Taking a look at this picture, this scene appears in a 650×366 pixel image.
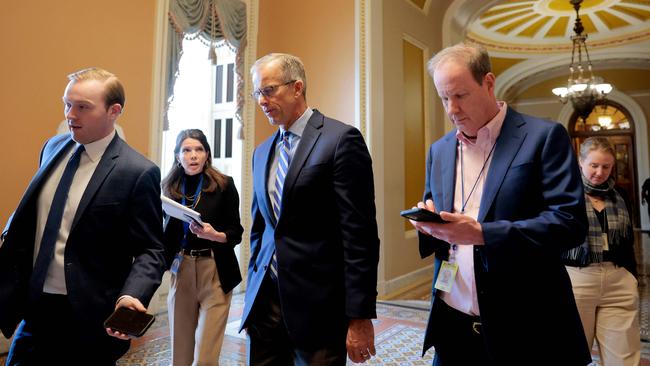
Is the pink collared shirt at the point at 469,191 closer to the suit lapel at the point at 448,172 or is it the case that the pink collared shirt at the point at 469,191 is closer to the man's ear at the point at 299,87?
the suit lapel at the point at 448,172

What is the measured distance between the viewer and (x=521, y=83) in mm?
12539

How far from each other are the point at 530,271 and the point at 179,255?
176 cm

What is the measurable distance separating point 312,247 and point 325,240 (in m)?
0.05

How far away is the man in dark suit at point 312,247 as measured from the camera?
1417mm

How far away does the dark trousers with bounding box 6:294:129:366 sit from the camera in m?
1.32

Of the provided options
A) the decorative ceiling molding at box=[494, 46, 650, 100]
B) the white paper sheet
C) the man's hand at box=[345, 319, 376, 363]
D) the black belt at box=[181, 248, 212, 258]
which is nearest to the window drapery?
the black belt at box=[181, 248, 212, 258]

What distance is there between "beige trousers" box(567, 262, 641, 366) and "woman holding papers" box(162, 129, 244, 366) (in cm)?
173

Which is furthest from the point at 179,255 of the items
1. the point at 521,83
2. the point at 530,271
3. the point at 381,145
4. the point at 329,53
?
the point at 521,83

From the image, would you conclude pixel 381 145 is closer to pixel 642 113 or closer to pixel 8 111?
pixel 8 111

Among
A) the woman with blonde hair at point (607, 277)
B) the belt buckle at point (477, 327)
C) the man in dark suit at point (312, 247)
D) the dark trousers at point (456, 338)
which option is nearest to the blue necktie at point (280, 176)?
the man in dark suit at point (312, 247)

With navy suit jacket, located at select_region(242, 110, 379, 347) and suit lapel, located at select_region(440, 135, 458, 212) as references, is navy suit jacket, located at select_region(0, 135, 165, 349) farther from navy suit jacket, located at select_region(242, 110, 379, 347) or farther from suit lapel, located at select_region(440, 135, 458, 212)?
suit lapel, located at select_region(440, 135, 458, 212)

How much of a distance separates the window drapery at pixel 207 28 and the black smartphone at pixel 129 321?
318 centimetres

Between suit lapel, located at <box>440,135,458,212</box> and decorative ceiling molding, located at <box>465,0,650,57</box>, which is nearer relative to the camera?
suit lapel, located at <box>440,135,458,212</box>

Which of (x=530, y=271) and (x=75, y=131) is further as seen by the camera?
(x=75, y=131)
